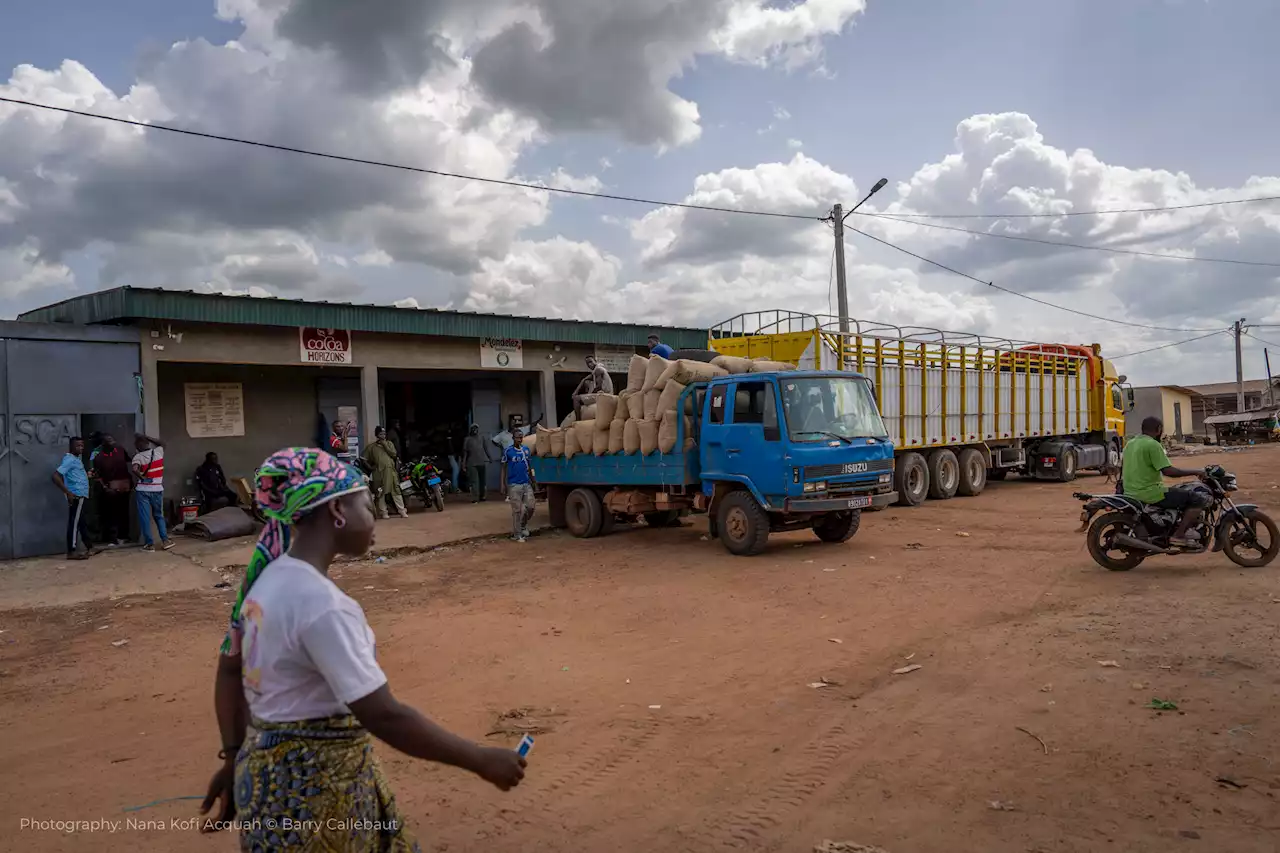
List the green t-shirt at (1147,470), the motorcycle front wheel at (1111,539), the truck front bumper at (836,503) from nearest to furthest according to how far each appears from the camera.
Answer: the green t-shirt at (1147,470)
the motorcycle front wheel at (1111,539)
the truck front bumper at (836,503)

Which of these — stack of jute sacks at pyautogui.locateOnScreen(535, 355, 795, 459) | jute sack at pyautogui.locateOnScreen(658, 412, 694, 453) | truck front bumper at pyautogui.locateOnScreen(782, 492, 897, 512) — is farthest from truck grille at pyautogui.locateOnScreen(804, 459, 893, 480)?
jute sack at pyautogui.locateOnScreen(658, 412, 694, 453)

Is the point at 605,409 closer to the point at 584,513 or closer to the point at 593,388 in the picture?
the point at 584,513

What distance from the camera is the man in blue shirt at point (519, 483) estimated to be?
1342cm

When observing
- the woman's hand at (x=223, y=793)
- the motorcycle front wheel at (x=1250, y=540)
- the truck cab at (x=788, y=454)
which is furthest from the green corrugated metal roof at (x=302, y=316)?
the motorcycle front wheel at (x=1250, y=540)

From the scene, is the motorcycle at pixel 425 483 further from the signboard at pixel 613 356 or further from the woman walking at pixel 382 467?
the signboard at pixel 613 356

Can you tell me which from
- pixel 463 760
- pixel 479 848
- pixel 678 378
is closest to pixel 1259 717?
pixel 479 848

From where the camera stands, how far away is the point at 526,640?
24.0 ft

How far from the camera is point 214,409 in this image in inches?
647

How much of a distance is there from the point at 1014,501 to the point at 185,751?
15.5m

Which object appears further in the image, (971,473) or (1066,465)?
(1066,465)

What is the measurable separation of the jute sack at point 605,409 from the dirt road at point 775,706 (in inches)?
138

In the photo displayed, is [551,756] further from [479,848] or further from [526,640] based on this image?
[526,640]

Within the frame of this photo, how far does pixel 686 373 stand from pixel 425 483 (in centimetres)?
702

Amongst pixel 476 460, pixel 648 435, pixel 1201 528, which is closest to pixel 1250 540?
pixel 1201 528
